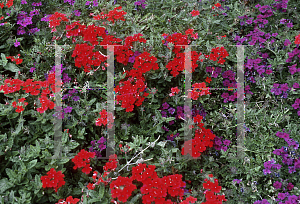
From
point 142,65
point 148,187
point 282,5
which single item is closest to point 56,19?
point 142,65

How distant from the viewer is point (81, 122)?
299 centimetres

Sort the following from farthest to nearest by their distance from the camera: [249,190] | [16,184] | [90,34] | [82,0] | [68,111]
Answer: [82,0] → [90,34] → [68,111] → [249,190] → [16,184]

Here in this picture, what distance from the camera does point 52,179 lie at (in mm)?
2457

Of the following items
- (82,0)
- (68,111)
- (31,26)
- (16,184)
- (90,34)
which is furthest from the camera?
(82,0)

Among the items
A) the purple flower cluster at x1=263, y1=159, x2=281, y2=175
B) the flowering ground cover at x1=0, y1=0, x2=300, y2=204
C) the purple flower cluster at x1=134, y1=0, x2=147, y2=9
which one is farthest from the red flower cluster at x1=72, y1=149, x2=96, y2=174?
the purple flower cluster at x1=134, y1=0, x2=147, y2=9

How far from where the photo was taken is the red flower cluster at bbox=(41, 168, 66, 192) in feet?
7.84

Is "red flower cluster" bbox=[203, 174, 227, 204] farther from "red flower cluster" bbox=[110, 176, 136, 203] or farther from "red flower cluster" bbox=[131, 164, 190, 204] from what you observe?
"red flower cluster" bbox=[110, 176, 136, 203]

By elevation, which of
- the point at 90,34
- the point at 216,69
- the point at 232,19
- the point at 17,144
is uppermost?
the point at 232,19

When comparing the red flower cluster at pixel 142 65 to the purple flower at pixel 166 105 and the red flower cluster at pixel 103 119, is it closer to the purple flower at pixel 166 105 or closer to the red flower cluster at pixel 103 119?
the purple flower at pixel 166 105

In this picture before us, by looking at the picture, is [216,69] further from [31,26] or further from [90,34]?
[31,26]

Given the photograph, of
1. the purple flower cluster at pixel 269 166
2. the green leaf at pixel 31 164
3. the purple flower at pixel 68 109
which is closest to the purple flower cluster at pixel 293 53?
the purple flower cluster at pixel 269 166

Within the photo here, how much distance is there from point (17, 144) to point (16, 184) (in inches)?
19.0

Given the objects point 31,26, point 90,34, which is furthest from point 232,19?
point 31,26

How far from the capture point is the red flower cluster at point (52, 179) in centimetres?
239
